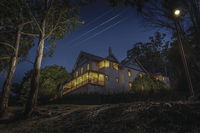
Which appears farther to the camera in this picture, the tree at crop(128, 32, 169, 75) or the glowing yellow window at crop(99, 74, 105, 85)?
the tree at crop(128, 32, 169, 75)

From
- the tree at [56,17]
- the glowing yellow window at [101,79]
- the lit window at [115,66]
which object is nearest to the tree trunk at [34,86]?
the tree at [56,17]

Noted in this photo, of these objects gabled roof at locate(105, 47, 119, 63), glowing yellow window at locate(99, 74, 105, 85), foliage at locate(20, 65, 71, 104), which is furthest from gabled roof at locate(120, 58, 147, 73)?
foliage at locate(20, 65, 71, 104)

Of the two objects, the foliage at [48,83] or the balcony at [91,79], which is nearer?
the foliage at [48,83]

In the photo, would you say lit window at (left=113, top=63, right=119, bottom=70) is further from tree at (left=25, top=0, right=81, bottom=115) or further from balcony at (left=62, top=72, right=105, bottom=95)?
tree at (left=25, top=0, right=81, bottom=115)

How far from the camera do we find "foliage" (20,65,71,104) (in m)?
23.8

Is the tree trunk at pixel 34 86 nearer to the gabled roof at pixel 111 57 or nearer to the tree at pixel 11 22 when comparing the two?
the tree at pixel 11 22

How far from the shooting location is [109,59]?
31203mm

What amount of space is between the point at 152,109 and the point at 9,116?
10119mm

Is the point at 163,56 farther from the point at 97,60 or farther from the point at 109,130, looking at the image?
the point at 109,130

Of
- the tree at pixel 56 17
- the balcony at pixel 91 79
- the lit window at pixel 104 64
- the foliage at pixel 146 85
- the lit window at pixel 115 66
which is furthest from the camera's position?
the lit window at pixel 115 66

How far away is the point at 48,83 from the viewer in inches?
979

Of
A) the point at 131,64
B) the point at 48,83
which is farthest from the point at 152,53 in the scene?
the point at 48,83

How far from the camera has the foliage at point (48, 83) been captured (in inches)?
938

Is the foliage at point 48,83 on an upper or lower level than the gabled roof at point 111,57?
lower
